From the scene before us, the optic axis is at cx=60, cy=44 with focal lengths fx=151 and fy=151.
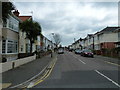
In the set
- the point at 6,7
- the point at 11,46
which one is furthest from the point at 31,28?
the point at 6,7

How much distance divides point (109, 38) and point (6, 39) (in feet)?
122

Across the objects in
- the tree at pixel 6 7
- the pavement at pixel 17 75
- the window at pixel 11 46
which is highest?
the tree at pixel 6 7

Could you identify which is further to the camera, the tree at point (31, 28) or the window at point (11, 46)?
the tree at point (31, 28)

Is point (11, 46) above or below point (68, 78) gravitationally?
above

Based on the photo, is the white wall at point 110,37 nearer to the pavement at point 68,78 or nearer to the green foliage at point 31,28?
the green foliage at point 31,28

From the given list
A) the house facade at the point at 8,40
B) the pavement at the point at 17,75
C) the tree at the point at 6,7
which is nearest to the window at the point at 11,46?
the house facade at the point at 8,40

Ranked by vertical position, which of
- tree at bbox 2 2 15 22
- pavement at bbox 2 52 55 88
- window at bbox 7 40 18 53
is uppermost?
tree at bbox 2 2 15 22

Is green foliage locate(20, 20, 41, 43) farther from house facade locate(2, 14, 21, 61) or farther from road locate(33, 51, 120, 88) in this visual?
road locate(33, 51, 120, 88)

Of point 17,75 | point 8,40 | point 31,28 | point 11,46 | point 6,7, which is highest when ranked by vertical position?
point 31,28

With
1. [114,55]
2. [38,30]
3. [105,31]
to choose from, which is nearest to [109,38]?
[105,31]

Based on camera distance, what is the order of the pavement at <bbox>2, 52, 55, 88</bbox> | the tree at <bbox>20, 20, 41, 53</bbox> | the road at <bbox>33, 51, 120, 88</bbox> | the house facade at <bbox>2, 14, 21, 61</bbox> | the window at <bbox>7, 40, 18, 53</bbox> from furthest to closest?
the tree at <bbox>20, 20, 41, 53</bbox> < the window at <bbox>7, 40, 18, 53</bbox> < the house facade at <bbox>2, 14, 21, 61</bbox> < the pavement at <bbox>2, 52, 55, 88</bbox> < the road at <bbox>33, 51, 120, 88</bbox>

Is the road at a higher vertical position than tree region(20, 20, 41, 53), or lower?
lower

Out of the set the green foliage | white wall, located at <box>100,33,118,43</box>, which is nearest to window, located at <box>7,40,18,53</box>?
the green foliage

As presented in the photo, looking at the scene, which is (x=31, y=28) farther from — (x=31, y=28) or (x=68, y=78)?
(x=68, y=78)
